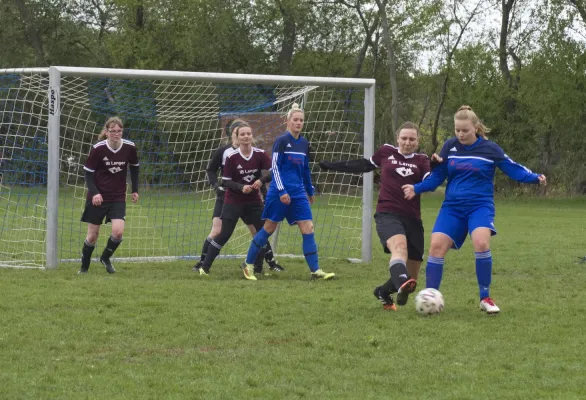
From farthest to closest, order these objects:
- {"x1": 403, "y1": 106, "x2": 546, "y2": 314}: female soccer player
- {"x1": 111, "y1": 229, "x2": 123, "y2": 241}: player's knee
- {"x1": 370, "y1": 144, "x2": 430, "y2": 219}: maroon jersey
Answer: {"x1": 111, "y1": 229, "x2": 123, "y2": 241}: player's knee < {"x1": 370, "y1": 144, "x2": 430, "y2": 219}: maroon jersey < {"x1": 403, "y1": 106, "x2": 546, "y2": 314}: female soccer player

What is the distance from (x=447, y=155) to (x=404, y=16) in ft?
117

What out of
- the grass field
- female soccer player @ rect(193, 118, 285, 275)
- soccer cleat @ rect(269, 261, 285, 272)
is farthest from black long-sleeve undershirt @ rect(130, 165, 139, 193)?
soccer cleat @ rect(269, 261, 285, 272)

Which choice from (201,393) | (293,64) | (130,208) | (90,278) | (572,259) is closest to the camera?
(201,393)

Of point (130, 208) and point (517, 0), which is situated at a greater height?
point (517, 0)

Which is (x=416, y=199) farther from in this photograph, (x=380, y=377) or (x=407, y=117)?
(x=407, y=117)

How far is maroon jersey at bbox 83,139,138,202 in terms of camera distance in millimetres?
10781

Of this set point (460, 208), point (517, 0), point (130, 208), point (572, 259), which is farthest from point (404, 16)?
point (460, 208)

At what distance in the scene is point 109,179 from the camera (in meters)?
10.9

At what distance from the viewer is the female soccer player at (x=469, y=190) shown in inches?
313

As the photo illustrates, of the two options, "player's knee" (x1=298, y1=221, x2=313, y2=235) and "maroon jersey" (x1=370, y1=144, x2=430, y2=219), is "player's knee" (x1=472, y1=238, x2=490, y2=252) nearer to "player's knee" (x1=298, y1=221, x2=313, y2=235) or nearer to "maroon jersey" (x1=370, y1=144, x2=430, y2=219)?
"maroon jersey" (x1=370, y1=144, x2=430, y2=219)

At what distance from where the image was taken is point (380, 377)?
5.73 meters

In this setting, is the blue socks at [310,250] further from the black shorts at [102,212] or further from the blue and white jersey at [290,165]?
the black shorts at [102,212]

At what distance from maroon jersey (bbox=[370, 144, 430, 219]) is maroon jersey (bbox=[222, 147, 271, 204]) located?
8.96 ft

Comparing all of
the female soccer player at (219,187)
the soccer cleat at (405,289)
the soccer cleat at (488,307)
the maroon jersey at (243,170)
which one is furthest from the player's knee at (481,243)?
the female soccer player at (219,187)
